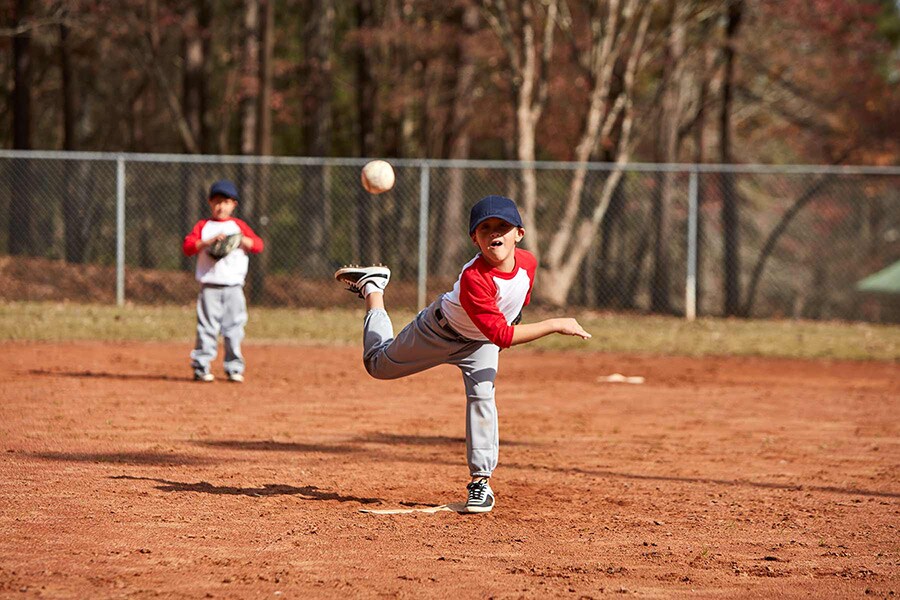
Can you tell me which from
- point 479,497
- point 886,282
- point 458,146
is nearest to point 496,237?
point 479,497

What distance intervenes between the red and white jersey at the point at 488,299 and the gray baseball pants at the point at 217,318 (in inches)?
204

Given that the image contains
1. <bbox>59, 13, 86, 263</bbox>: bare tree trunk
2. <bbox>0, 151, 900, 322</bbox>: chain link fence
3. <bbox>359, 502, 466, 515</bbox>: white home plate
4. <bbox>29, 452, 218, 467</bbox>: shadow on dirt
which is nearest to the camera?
<bbox>359, 502, 466, 515</bbox>: white home plate

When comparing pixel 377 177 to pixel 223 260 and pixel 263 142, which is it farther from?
pixel 263 142

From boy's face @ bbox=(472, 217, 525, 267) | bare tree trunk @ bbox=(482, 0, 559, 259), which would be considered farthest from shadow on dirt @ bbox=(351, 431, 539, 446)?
bare tree trunk @ bbox=(482, 0, 559, 259)

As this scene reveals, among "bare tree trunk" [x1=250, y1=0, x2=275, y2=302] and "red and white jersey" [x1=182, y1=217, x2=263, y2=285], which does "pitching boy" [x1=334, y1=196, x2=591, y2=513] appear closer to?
"red and white jersey" [x1=182, y1=217, x2=263, y2=285]

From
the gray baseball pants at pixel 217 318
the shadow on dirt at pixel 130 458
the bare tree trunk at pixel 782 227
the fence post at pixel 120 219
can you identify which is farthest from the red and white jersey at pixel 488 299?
the bare tree trunk at pixel 782 227

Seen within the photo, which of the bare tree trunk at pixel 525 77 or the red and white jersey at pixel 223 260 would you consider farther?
the bare tree trunk at pixel 525 77

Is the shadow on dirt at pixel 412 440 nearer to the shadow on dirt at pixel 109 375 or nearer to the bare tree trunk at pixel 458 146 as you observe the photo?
the shadow on dirt at pixel 109 375

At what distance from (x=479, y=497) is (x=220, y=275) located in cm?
546

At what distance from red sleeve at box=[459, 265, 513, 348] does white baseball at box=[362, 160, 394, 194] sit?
10.3 feet

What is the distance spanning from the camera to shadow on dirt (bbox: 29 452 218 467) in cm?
743

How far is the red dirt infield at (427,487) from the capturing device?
4.95 metres

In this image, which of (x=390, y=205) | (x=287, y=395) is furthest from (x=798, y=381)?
(x=390, y=205)

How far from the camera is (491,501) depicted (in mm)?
6297
